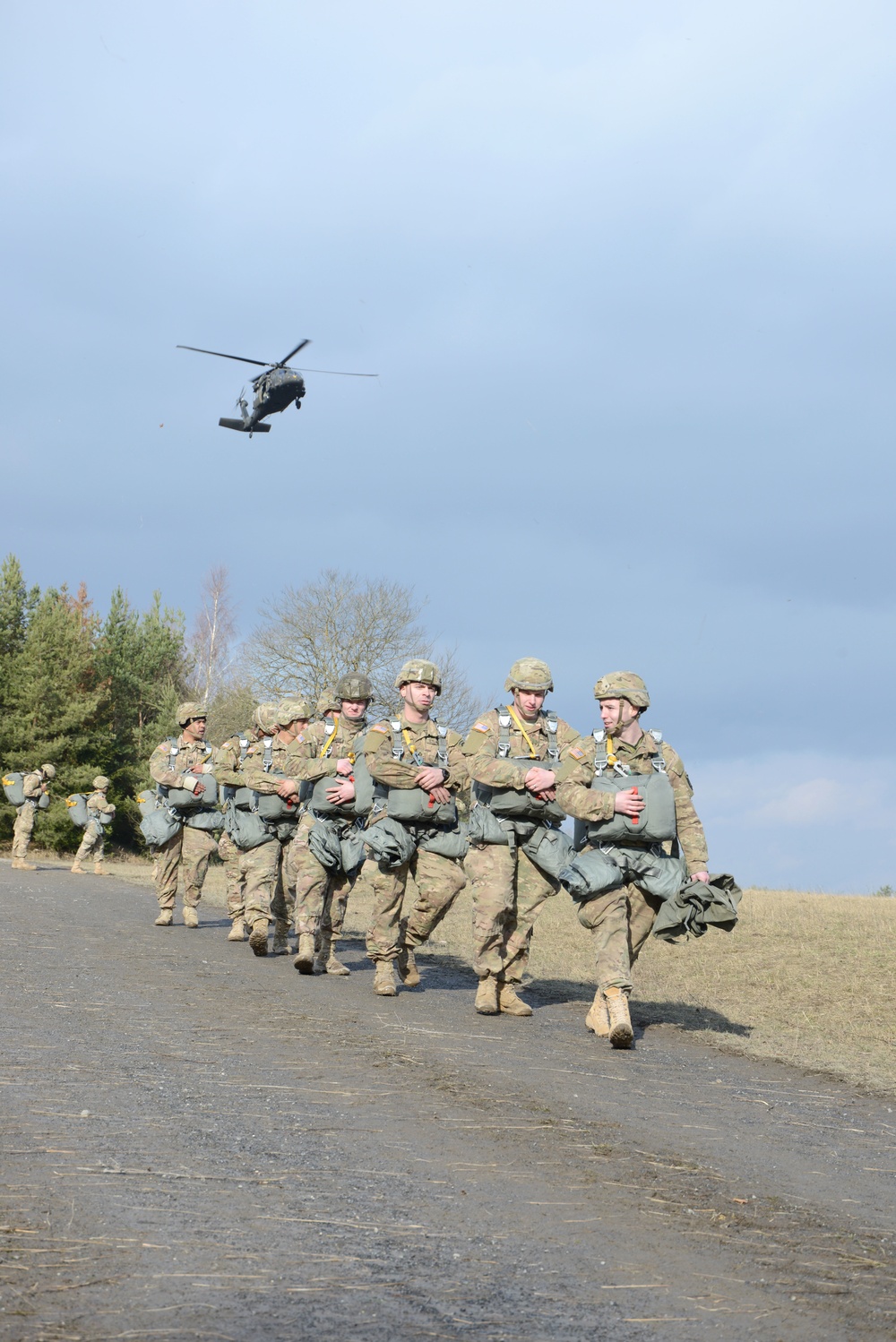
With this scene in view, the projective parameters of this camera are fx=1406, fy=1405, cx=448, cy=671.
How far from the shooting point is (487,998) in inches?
440

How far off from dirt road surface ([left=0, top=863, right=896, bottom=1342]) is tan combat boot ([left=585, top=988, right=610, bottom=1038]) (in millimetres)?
162

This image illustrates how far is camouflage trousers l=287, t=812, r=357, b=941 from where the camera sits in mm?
13328

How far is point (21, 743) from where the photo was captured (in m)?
56.2

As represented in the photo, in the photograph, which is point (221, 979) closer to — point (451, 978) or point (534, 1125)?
point (451, 978)

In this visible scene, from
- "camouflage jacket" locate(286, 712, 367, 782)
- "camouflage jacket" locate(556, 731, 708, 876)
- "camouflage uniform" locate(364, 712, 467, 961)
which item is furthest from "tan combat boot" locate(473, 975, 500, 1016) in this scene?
"camouflage jacket" locate(286, 712, 367, 782)

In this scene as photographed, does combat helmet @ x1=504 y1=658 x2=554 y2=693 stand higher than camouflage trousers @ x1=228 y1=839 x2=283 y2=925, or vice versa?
combat helmet @ x1=504 y1=658 x2=554 y2=693

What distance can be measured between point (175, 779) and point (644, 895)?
9.56 meters

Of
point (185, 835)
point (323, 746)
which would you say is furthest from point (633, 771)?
point (185, 835)

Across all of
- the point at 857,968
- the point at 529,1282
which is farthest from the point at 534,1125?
the point at 857,968

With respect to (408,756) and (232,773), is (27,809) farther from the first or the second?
(408,756)

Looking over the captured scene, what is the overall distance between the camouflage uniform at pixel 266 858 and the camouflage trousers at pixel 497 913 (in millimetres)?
4003

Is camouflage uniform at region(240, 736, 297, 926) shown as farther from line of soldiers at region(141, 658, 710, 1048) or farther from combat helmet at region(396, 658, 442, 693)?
combat helmet at region(396, 658, 442, 693)

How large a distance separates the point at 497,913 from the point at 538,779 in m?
1.11

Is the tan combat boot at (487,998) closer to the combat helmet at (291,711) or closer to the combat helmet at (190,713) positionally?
the combat helmet at (291,711)
